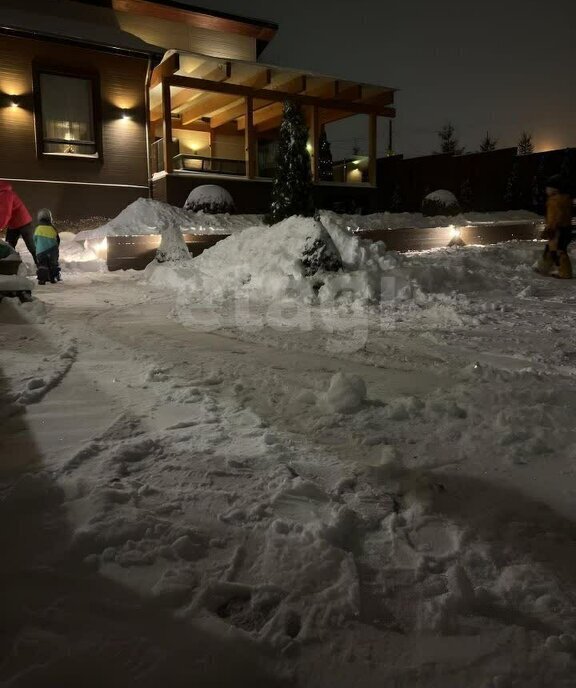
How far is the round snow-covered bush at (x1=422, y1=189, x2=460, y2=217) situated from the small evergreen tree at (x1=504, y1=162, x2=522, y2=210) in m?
5.32

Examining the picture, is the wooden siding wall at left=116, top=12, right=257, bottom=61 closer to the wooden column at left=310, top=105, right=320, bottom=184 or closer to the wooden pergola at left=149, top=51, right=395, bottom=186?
the wooden pergola at left=149, top=51, right=395, bottom=186

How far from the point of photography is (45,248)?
9992 mm

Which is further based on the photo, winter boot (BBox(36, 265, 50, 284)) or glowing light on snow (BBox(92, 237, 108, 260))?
glowing light on snow (BBox(92, 237, 108, 260))

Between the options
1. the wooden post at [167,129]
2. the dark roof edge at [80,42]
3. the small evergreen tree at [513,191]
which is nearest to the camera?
the dark roof edge at [80,42]

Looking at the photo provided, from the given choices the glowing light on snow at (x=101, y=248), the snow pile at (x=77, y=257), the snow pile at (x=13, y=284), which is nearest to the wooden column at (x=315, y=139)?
the snow pile at (x=77, y=257)

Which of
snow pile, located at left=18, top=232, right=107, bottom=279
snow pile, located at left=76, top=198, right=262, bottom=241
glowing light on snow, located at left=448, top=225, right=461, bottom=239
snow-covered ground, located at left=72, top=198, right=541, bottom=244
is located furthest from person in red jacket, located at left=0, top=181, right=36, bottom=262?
glowing light on snow, located at left=448, top=225, right=461, bottom=239

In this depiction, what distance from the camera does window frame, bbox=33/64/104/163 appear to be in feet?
54.6

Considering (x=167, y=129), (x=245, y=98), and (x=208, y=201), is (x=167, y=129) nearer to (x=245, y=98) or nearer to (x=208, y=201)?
(x=208, y=201)

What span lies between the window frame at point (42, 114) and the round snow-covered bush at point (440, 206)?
1224 cm

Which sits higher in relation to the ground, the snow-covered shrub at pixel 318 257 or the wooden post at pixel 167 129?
the wooden post at pixel 167 129

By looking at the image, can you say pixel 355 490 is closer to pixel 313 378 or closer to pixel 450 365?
pixel 313 378

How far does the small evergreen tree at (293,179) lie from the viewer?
1279 cm

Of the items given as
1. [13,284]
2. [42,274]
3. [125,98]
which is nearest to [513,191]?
[125,98]

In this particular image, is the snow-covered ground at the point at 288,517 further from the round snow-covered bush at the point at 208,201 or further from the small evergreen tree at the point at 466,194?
the small evergreen tree at the point at 466,194
